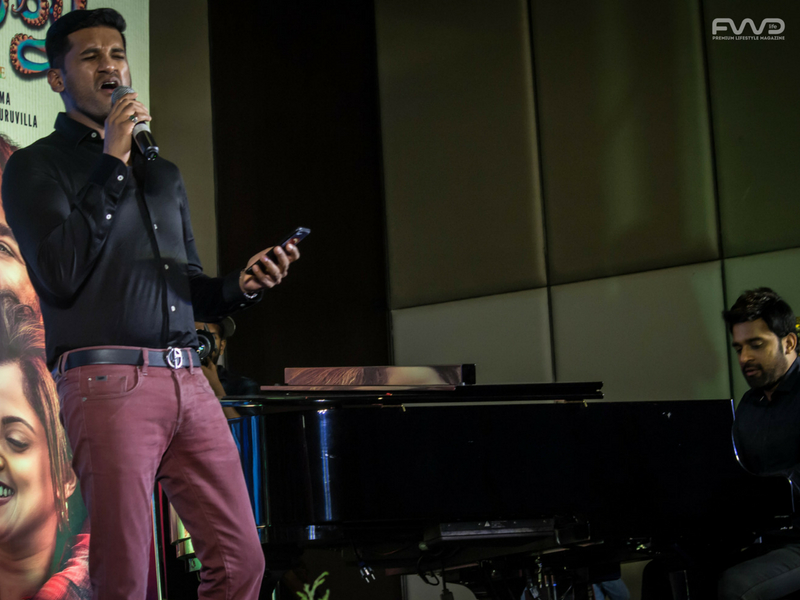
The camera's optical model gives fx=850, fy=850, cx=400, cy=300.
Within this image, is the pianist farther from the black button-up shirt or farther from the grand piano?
the black button-up shirt

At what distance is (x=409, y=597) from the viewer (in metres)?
3.65

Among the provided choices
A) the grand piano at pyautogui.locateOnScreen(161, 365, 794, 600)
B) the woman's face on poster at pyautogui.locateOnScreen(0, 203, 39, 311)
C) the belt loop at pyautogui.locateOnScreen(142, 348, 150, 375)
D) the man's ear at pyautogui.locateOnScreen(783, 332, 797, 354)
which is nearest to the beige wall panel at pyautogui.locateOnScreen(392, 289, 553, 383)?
the man's ear at pyautogui.locateOnScreen(783, 332, 797, 354)

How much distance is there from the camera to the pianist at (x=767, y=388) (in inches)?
94.7

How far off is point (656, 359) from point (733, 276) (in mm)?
405

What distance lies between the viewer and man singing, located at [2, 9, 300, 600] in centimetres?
136

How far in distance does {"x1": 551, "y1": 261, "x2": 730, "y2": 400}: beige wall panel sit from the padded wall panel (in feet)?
0.73

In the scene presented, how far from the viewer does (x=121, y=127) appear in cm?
147

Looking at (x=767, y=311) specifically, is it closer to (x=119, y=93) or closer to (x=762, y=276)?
(x=762, y=276)

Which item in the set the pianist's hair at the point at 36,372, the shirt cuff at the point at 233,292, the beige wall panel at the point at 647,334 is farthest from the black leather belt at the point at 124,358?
the beige wall panel at the point at 647,334

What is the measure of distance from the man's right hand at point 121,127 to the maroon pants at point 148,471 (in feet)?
1.23

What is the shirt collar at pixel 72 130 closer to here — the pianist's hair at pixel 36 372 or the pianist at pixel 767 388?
the pianist's hair at pixel 36 372

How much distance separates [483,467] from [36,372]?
129 cm

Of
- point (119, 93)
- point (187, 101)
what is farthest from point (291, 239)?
point (187, 101)

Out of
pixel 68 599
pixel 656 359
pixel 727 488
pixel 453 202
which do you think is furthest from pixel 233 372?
pixel 727 488
